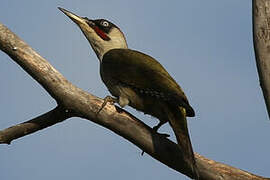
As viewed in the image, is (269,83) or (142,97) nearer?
(269,83)

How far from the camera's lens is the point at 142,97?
6.39 metres

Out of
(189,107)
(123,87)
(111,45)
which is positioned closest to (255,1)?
(189,107)

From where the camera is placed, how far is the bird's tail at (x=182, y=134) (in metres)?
5.64

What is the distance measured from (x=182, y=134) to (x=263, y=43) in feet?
3.94

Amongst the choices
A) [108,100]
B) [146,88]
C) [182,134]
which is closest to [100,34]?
[146,88]

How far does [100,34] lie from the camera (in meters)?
7.78

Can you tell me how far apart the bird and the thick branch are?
0.56 metres

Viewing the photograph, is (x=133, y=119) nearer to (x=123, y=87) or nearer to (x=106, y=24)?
(x=123, y=87)

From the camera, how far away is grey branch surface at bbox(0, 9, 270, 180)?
5.81 metres

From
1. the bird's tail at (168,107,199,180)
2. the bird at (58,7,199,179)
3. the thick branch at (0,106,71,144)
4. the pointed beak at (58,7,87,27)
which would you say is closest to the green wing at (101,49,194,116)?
the bird at (58,7,199,179)

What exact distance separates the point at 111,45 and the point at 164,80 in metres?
1.64

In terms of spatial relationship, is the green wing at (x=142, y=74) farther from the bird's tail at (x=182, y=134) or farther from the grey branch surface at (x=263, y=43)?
the grey branch surface at (x=263, y=43)

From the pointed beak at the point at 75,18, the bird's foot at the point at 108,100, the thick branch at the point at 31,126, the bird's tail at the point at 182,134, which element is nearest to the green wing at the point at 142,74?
the bird's tail at the point at 182,134

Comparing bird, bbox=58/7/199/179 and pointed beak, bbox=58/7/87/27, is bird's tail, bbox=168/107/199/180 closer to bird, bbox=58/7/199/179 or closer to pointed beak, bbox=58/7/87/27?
bird, bbox=58/7/199/179
